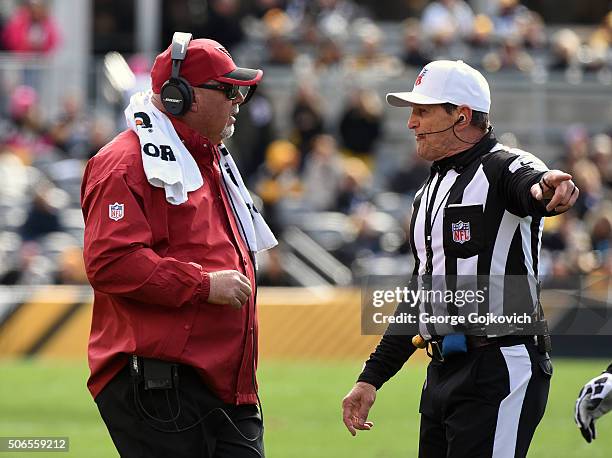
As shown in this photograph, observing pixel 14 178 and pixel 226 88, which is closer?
pixel 226 88

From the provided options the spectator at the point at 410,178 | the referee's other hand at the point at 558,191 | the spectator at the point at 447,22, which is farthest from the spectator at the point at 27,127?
the referee's other hand at the point at 558,191

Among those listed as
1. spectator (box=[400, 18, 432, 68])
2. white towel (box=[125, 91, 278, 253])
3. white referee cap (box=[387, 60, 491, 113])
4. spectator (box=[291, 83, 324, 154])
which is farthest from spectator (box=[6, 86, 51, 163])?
white referee cap (box=[387, 60, 491, 113])

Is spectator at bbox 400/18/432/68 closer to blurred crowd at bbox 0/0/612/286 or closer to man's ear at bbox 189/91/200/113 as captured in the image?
blurred crowd at bbox 0/0/612/286

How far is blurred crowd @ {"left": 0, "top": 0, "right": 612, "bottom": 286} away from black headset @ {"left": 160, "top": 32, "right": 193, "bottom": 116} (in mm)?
11093

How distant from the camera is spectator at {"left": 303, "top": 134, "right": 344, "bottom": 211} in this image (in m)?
18.4

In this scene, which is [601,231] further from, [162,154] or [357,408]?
[162,154]

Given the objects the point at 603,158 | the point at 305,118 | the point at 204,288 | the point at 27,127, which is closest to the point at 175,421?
the point at 204,288

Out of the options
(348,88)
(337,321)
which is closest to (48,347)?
(337,321)

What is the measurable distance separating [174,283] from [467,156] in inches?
52.4

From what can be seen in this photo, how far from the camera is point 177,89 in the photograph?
18.1 feet

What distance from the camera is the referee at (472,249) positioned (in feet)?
18.1

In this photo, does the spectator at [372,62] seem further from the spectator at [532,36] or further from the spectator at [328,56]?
the spectator at [532,36]

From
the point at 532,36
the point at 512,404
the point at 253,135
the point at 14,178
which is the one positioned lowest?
the point at 14,178

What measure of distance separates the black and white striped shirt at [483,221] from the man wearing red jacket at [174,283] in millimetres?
805
